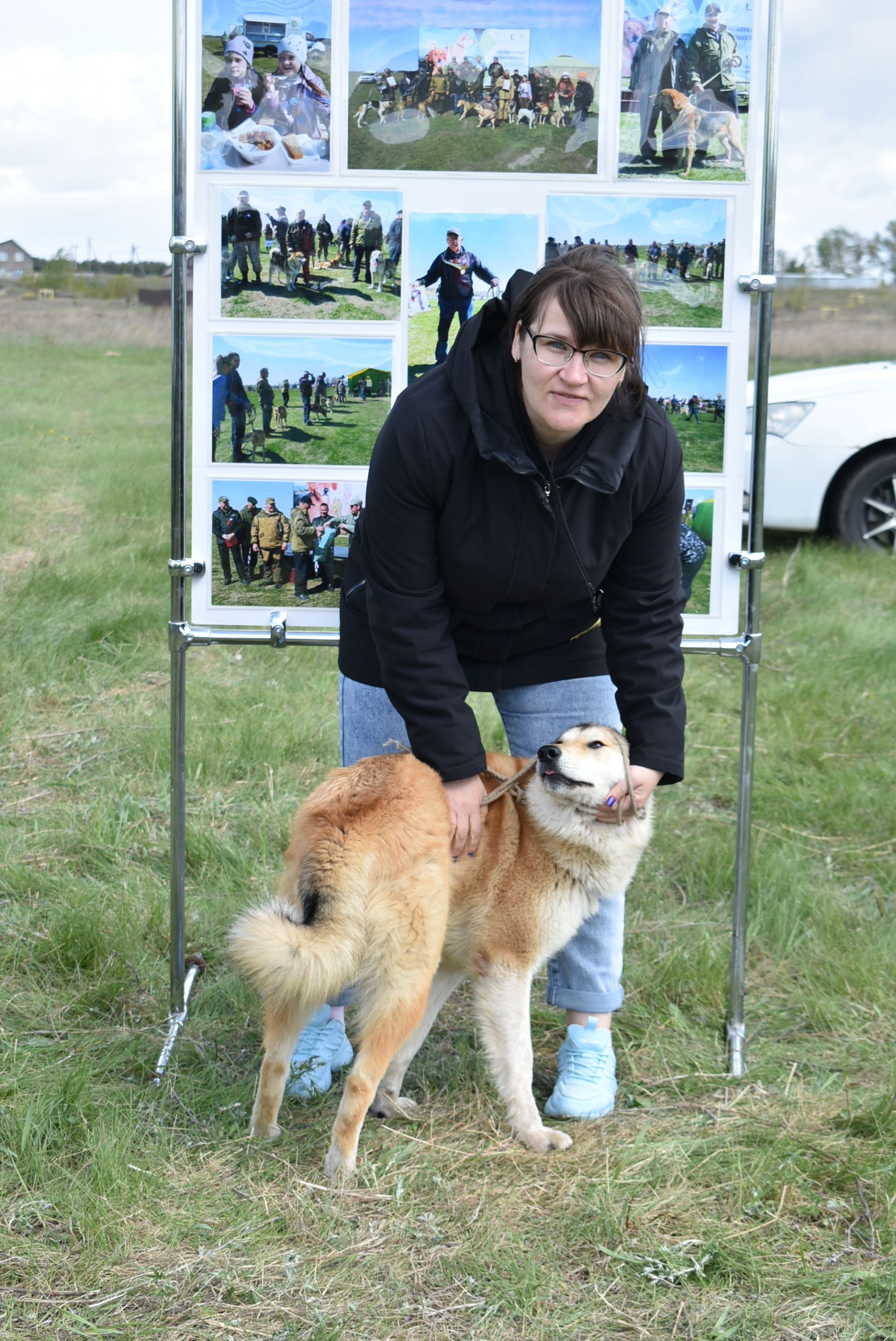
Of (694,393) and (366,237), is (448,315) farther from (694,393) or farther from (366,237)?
(694,393)

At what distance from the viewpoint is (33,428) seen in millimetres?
8539

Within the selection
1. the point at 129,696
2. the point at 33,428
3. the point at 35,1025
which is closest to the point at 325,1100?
the point at 35,1025

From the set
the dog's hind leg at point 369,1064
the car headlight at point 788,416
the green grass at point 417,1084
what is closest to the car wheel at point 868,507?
the car headlight at point 788,416

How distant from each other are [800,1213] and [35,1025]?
2026 millimetres

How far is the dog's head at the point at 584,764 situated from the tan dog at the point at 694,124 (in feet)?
4.73

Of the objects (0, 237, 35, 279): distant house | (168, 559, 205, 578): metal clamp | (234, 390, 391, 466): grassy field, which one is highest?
(0, 237, 35, 279): distant house

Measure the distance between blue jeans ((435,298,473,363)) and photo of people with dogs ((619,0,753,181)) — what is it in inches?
19.6

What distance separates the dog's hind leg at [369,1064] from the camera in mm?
2652

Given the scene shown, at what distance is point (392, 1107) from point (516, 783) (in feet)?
2.95

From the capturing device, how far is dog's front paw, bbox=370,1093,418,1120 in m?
3.04

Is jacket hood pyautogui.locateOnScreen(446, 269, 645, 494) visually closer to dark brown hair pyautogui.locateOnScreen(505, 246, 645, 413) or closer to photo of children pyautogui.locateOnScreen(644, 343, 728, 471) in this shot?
dark brown hair pyautogui.locateOnScreen(505, 246, 645, 413)

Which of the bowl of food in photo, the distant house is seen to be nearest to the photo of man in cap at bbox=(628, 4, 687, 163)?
the bowl of food in photo

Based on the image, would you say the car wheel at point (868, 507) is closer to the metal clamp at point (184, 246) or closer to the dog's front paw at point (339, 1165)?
the metal clamp at point (184, 246)

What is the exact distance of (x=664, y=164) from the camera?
115 inches
